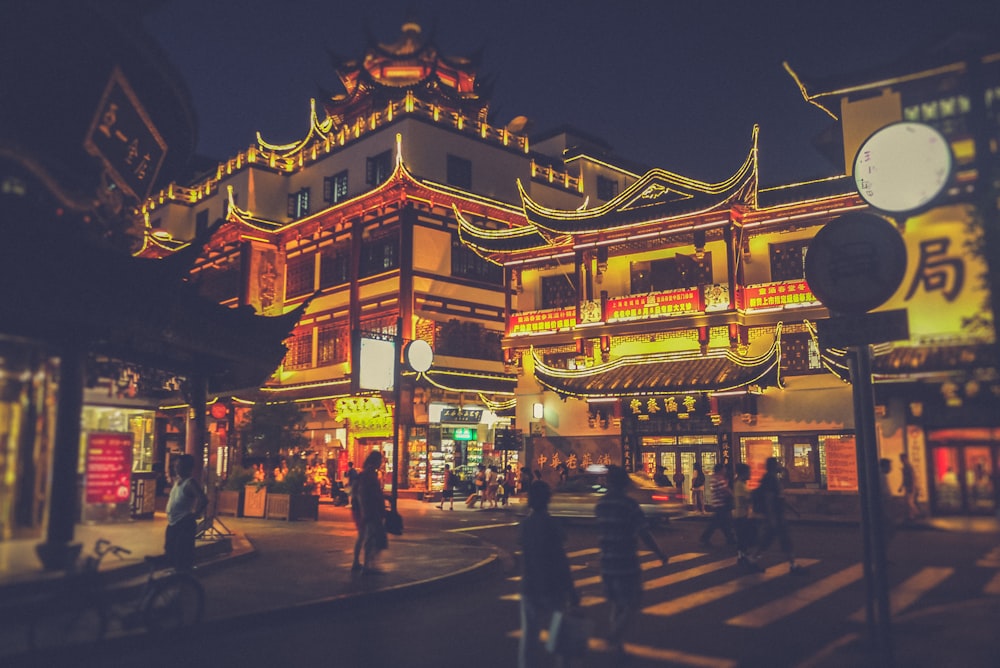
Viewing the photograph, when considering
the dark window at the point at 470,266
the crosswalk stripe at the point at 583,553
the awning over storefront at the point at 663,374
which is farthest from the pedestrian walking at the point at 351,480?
the dark window at the point at 470,266

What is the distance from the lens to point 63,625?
7668mm

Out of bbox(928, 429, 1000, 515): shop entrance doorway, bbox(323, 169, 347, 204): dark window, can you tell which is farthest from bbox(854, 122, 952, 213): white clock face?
bbox(323, 169, 347, 204): dark window

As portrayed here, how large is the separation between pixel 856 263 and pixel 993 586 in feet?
23.9

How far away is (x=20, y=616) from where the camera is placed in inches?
303

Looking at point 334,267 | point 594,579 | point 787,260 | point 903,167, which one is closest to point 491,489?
point 787,260

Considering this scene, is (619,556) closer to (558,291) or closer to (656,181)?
(656,181)

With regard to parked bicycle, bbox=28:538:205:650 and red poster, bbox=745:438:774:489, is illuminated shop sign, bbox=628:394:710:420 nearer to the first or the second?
red poster, bbox=745:438:774:489

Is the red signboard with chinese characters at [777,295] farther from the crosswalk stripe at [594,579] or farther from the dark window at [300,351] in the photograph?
the dark window at [300,351]

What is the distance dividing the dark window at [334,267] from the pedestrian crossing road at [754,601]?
2707 centimetres

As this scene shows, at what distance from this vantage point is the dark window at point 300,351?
40656 millimetres

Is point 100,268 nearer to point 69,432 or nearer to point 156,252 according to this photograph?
point 69,432

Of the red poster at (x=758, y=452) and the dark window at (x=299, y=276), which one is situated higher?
the dark window at (x=299, y=276)

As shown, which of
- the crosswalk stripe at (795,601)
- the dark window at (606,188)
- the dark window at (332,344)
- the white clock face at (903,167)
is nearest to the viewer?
the white clock face at (903,167)

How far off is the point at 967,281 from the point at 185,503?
30.1ft
